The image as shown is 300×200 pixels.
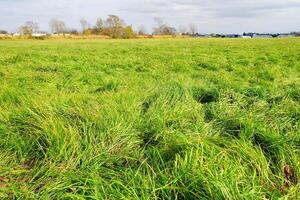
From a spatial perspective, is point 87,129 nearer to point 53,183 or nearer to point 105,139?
Answer: point 105,139

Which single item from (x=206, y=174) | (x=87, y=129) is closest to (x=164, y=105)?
(x=87, y=129)

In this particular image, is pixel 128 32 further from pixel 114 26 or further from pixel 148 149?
pixel 148 149

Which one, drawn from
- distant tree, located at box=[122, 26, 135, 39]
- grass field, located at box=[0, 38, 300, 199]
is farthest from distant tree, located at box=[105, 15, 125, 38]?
grass field, located at box=[0, 38, 300, 199]

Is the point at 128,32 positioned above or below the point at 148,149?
above

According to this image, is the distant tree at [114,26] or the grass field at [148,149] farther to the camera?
the distant tree at [114,26]

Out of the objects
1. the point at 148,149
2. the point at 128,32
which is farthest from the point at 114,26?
the point at 148,149

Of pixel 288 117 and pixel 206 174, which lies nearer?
pixel 206 174

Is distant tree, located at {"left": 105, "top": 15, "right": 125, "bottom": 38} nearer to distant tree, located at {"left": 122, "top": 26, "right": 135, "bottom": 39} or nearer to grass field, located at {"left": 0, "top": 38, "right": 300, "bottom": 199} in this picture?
distant tree, located at {"left": 122, "top": 26, "right": 135, "bottom": 39}

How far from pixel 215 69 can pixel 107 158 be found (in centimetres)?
965

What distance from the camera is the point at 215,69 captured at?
12.1 meters

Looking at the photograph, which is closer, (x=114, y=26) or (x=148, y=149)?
(x=148, y=149)

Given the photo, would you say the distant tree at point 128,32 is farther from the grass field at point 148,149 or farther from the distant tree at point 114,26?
the grass field at point 148,149

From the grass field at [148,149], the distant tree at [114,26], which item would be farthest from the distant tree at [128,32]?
the grass field at [148,149]

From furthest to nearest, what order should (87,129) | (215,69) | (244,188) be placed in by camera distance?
(215,69), (87,129), (244,188)
